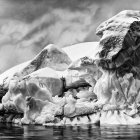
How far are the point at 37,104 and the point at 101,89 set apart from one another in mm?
5993

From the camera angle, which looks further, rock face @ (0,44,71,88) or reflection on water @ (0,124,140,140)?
rock face @ (0,44,71,88)

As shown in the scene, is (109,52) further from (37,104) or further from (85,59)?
(37,104)

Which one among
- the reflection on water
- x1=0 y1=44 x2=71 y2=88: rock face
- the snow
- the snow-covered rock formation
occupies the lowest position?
the reflection on water

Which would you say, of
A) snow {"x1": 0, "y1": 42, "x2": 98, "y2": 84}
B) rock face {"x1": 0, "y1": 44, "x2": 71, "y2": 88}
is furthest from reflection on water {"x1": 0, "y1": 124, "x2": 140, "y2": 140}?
snow {"x1": 0, "y1": 42, "x2": 98, "y2": 84}

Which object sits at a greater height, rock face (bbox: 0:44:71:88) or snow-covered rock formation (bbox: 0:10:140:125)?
rock face (bbox: 0:44:71:88)

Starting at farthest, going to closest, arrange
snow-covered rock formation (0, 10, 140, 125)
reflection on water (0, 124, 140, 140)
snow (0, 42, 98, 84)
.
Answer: snow (0, 42, 98, 84)
snow-covered rock formation (0, 10, 140, 125)
reflection on water (0, 124, 140, 140)

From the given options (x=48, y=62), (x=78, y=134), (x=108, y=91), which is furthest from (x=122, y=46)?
(x=48, y=62)

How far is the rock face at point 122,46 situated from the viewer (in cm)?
2667

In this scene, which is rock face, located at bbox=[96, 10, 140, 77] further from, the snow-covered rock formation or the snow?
the snow

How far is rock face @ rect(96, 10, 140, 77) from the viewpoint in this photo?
26.7m

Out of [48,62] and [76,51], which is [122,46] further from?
[76,51]

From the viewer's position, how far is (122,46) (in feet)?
87.0

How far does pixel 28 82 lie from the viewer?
30.7m

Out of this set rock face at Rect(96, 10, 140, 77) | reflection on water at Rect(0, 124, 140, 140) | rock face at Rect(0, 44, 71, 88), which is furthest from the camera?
rock face at Rect(0, 44, 71, 88)
